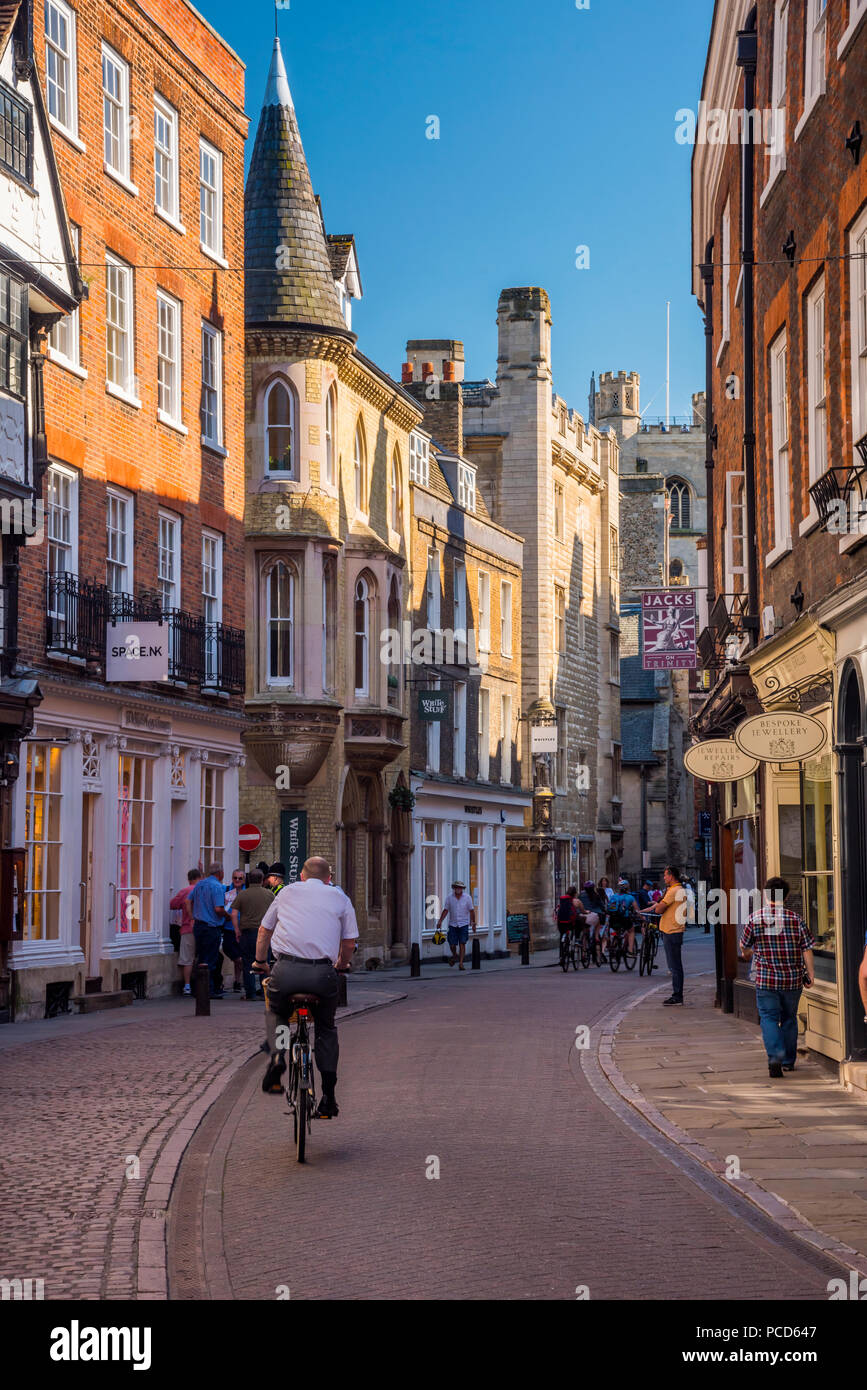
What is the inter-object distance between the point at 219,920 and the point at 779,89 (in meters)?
12.7

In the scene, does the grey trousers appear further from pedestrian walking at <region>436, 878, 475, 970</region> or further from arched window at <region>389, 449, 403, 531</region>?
arched window at <region>389, 449, 403, 531</region>

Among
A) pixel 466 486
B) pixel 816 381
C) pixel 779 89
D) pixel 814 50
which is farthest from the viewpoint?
pixel 466 486

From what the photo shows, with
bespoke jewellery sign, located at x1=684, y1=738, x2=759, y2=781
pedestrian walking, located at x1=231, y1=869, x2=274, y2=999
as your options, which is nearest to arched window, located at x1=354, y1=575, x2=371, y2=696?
pedestrian walking, located at x1=231, y1=869, x2=274, y2=999

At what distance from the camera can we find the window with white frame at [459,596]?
48.7 meters

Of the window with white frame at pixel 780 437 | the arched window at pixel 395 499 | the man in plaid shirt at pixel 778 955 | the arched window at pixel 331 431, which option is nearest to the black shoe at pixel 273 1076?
the man in plaid shirt at pixel 778 955

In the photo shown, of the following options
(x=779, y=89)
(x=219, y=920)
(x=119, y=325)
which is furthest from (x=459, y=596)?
(x=779, y=89)

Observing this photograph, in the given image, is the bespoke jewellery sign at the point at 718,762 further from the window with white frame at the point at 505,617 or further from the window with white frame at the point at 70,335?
the window with white frame at the point at 505,617

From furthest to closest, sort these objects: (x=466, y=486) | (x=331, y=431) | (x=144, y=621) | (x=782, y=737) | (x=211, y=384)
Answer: (x=466, y=486)
(x=331, y=431)
(x=211, y=384)
(x=144, y=621)
(x=782, y=737)

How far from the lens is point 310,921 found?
39.6 feet

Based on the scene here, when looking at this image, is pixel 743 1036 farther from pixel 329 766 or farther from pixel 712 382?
pixel 329 766

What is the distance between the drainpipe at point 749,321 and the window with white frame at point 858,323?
5.95 meters

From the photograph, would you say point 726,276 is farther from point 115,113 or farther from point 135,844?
point 135,844
